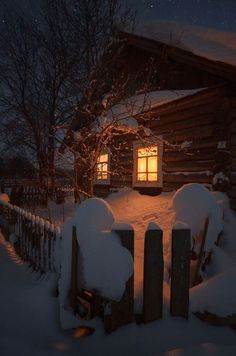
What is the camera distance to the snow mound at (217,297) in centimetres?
318

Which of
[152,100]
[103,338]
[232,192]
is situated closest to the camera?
[103,338]

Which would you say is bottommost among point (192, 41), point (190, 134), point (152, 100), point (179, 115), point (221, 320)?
point (221, 320)

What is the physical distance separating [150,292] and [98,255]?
61 cm

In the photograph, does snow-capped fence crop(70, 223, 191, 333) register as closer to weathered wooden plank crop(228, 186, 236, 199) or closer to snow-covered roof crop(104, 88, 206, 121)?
weathered wooden plank crop(228, 186, 236, 199)

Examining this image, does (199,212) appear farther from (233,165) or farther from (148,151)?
(148,151)

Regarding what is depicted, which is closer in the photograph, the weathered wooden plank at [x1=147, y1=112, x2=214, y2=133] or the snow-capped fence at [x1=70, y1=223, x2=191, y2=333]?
the snow-capped fence at [x1=70, y1=223, x2=191, y2=333]

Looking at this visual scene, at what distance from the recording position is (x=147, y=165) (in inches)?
435

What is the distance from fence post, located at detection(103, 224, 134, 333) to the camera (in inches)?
121

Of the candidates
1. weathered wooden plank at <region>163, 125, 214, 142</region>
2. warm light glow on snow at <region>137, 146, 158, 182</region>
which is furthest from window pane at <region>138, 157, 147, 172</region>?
weathered wooden plank at <region>163, 125, 214, 142</region>

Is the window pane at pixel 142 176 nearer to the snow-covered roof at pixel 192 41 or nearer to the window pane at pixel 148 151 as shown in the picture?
the window pane at pixel 148 151

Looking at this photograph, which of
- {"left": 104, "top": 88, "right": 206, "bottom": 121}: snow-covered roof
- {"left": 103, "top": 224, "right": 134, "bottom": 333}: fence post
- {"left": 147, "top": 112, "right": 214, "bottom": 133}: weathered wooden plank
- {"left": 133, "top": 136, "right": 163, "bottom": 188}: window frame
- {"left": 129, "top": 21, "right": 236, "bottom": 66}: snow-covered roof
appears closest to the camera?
{"left": 103, "top": 224, "right": 134, "bottom": 333}: fence post

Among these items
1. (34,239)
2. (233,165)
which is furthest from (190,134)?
(34,239)

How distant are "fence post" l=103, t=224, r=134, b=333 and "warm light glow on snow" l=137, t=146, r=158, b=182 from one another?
→ 741 centimetres

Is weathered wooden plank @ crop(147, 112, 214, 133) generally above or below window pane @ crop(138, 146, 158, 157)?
above
